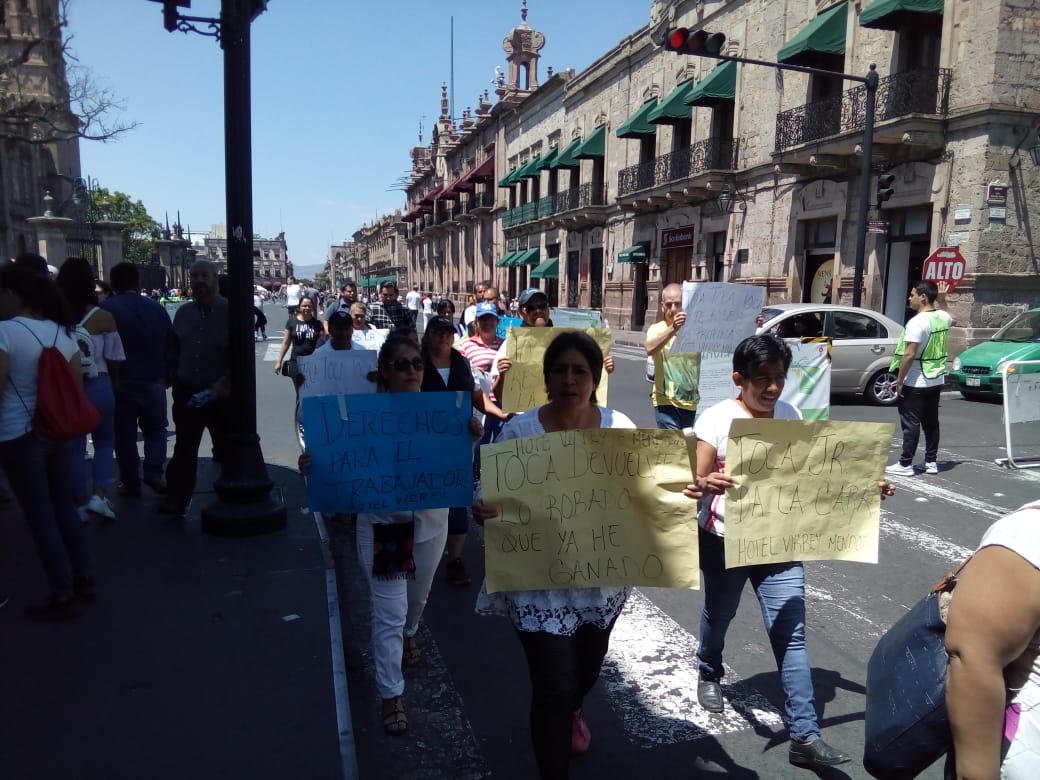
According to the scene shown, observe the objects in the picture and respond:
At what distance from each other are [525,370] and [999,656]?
432 cm

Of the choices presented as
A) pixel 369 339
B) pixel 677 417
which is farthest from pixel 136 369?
pixel 677 417

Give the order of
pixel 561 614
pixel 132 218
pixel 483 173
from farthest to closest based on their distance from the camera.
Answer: pixel 132 218, pixel 483 173, pixel 561 614

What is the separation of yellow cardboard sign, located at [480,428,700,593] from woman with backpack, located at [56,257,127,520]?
3798mm

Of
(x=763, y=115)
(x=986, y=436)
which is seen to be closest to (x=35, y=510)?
(x=986, y=436)

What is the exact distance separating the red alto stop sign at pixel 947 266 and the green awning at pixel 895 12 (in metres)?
5.37

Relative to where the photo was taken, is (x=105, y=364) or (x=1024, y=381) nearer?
(x=105, y=364)

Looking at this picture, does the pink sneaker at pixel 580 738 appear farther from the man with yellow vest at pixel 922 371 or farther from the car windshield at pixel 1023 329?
the car windshield at pixel 1023 329

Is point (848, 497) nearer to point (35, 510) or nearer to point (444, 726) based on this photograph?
point (444, 726)

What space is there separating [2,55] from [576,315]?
1772 inches

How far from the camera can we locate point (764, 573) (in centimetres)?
309

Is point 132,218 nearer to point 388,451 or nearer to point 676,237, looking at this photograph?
point 676,237

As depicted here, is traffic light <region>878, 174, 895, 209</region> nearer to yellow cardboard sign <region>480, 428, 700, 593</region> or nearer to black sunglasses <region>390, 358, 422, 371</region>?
black sunglasses <region>390, 358, 422, 371</region>

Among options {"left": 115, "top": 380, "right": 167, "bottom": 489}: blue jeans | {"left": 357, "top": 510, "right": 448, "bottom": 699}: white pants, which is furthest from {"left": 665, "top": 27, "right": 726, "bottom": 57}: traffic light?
{"left": 357, "top": 510, "right": 448, "bottom": 699}: white pants

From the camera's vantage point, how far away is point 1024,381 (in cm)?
841
